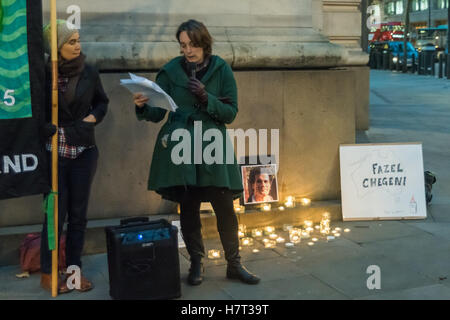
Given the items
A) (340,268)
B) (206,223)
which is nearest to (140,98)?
(206,223)

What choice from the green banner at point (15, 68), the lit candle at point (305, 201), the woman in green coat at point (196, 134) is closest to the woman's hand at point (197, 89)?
the woman in green coat at point (196, 134)

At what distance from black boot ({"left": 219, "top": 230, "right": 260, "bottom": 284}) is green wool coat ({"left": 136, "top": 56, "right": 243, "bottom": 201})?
388 mm

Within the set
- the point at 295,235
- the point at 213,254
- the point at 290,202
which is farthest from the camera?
the point at 290,202

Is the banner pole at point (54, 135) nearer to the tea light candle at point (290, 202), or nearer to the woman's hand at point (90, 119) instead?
the woman's hand at point (90, 119)

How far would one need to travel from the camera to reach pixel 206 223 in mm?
6328

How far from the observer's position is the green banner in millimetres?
4797

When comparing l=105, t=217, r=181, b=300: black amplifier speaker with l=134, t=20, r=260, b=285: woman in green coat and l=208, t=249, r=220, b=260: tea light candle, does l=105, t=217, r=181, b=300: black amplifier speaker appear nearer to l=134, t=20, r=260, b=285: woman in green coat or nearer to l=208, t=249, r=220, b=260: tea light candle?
l=134, t=20, r=260, b=285: woman in green coat

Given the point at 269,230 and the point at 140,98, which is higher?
the point at 140,98

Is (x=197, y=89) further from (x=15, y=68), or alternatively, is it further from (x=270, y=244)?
(x=270, y=244)

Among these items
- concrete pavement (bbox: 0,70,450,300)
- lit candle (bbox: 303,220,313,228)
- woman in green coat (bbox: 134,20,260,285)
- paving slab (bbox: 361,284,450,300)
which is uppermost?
woman in green coat (bbox: 134,20,260,285)

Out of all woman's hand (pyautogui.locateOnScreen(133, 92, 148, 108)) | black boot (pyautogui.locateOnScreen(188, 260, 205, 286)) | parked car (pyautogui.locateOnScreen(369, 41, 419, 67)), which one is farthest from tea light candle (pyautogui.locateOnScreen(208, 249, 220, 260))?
parked car (pyautogui.locateOnScreen(369, 41, 419, 67))

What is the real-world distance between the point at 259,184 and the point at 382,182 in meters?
1.32

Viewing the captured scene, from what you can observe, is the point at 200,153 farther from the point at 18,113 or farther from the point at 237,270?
the point at 18,113

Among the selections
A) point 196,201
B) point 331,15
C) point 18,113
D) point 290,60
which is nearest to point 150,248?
point 196,201
